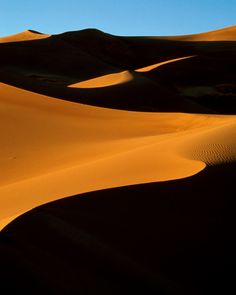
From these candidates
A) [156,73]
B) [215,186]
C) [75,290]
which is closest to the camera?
[75,290]

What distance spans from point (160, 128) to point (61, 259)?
26.0ft

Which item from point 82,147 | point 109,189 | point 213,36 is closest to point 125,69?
point 213,36

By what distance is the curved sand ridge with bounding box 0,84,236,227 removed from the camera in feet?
16.4

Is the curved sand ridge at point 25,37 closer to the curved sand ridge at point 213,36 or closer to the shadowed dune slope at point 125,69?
the shadowed dune slope at point 125,69

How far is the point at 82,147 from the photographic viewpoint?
854 centimetres

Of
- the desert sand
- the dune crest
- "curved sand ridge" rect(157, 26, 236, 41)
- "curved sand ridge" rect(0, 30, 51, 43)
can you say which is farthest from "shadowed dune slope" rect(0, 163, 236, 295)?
"curved sand ridge" rect(157, 26, 236, 41)

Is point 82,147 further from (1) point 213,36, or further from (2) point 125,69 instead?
(1) point 213,36

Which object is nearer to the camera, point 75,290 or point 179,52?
point 75,290

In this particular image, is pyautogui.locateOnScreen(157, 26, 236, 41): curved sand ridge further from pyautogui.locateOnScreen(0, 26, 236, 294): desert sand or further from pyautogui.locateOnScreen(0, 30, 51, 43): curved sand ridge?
pyautogui.locateOnScreen(0, 26, 236, 294): desert sand

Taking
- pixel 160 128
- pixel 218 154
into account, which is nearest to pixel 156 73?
pixel 160 128

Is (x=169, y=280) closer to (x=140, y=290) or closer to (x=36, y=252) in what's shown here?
(x=140, y=290)

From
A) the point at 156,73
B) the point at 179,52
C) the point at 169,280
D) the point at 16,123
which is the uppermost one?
the point at 179,52

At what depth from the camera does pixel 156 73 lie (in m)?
23.8

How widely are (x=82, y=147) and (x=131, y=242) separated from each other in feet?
16.6
